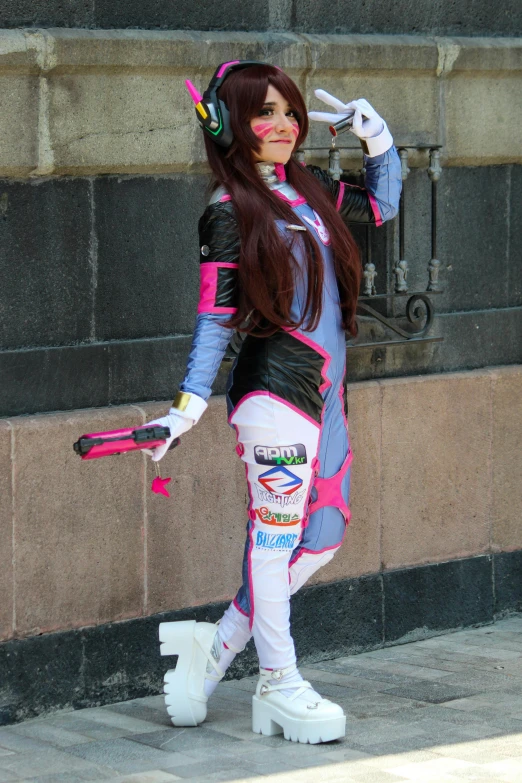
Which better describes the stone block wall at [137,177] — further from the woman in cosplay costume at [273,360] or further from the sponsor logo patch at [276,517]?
the sponsor logo patch at [276,517]

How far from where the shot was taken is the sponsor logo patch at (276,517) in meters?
4.76

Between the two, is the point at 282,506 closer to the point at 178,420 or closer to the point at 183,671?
the point at 178,420

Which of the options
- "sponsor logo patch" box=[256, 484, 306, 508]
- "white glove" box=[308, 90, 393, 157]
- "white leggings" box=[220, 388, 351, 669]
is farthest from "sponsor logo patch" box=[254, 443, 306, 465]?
"white glove" box=[308, 90, 393, 157]

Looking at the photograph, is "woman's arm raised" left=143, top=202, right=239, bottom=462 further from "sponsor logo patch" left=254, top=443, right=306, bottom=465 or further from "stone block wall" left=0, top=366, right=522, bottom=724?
"stone block wall" left=0, top=366, right=522, bottom=724

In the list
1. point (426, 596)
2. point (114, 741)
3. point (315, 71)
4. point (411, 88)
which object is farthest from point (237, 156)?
point (426, 596)

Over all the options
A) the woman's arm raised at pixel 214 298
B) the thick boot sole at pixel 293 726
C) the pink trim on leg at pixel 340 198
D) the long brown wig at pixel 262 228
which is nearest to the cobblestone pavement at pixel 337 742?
the thick boot sole at pixel 293 726

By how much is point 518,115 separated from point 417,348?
1.16 m

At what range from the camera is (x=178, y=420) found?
4531 mm

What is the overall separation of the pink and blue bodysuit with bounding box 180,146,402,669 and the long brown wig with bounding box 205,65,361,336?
3cm

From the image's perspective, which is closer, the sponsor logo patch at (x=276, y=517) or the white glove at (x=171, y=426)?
the white glove at (x=171, y=426)

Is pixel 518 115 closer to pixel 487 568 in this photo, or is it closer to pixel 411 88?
pixel 411 88

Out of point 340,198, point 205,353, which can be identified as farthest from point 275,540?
point 340,198

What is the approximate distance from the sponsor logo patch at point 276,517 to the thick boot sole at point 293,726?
0.61 m

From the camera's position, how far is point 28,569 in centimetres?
509
